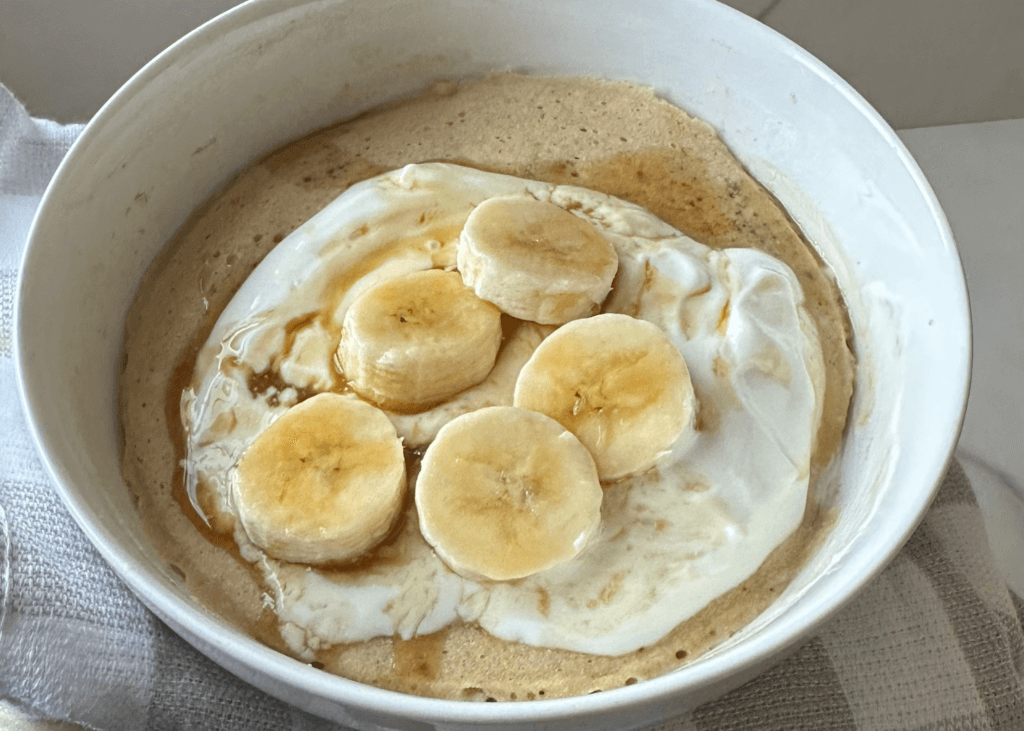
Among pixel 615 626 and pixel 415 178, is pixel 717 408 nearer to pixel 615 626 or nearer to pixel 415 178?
pixel 615 626

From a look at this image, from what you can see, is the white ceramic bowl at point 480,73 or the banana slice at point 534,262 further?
the banana slice at point 534,262

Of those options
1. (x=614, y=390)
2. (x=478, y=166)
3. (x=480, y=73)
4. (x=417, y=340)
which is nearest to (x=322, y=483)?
(x=417, y=340)

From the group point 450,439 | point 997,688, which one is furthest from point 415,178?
point 997,688

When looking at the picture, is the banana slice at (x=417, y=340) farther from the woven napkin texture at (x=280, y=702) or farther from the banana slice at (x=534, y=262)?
the woven napkin texture at (x=280, y=702)

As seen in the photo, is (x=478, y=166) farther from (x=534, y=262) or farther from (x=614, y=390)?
(x=614, y=390)

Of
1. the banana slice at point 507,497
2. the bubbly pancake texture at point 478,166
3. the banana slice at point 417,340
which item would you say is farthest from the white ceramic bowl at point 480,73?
the banana slice at point 417,340

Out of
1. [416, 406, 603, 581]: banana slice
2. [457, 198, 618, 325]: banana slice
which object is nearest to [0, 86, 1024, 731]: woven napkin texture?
[416, 406, 603, 581]: banana slice

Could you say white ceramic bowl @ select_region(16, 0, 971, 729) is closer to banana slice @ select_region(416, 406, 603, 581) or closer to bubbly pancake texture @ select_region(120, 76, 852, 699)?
bubbly pancake texture @ select_region(120, 76, 852, 699)
